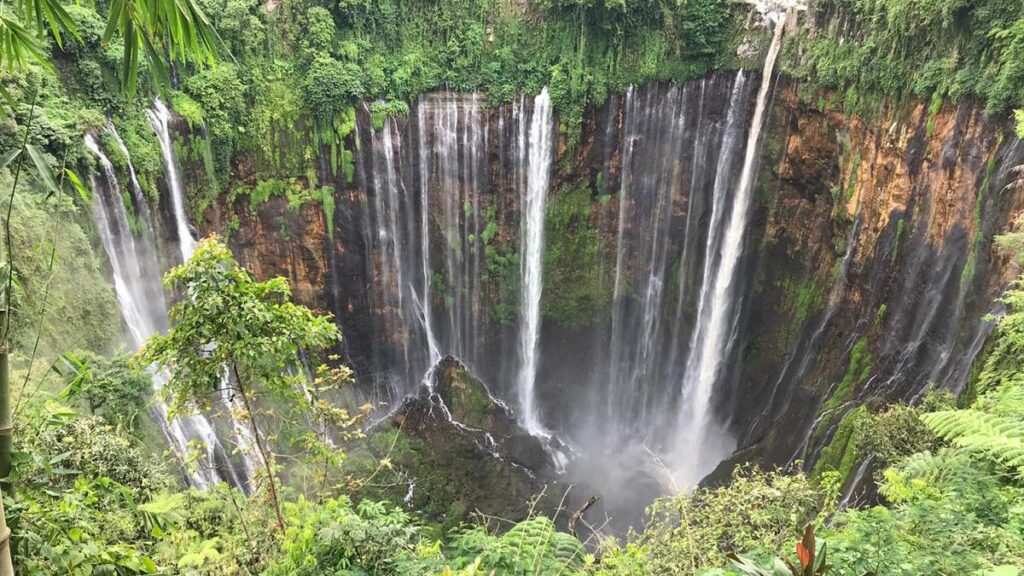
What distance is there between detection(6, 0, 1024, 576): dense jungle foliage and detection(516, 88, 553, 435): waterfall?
1.89 feet

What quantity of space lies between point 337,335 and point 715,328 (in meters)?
12.1

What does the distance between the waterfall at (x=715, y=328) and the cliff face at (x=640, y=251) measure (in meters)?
0.20

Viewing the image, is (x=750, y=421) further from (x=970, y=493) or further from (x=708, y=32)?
(x=970, y=493)

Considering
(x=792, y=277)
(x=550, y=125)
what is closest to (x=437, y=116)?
(x=550, y=125)

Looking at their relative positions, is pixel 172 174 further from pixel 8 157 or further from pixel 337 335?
pixel 8 157

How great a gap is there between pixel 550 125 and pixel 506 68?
188 cm

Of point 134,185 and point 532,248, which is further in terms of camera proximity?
point 532,248

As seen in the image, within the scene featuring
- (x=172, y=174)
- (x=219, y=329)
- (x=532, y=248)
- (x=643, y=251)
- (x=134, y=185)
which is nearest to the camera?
(x=219, y=329)

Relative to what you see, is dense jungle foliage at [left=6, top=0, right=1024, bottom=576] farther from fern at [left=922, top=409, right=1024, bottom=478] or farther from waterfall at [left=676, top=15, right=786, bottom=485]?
waterfall at [left=676, top=15, right=786, bottom=485]

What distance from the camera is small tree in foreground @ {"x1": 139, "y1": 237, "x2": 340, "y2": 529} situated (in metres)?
3.91

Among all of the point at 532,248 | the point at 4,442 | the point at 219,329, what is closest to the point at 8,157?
the point at 4,442

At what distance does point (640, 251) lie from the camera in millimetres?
15945

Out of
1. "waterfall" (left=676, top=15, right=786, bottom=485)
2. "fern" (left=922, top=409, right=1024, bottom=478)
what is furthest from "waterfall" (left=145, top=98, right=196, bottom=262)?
"fern" (left=922, top=409, right=1024, bottom=478)

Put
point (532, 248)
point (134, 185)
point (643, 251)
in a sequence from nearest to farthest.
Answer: point (134, 185)
point (643, 251)
point (532, 248)
